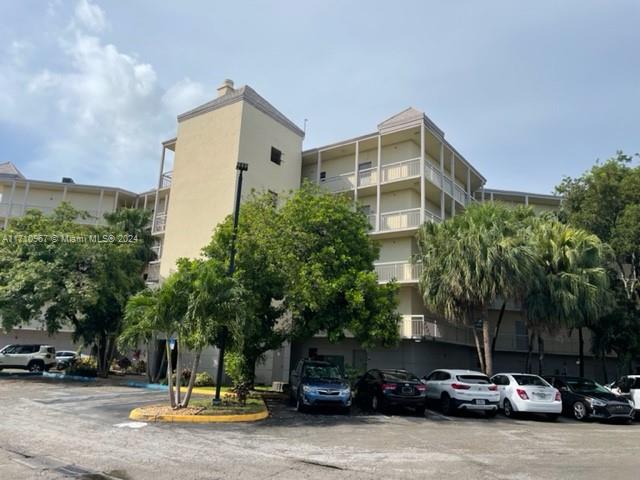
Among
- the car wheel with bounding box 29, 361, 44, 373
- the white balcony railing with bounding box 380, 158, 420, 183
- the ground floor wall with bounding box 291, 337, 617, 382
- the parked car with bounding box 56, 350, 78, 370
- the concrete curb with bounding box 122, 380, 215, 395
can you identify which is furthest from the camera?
the parked car with bounding box 56, 350, 78, 370

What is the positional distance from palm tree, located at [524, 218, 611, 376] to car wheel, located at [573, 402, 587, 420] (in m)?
4.82

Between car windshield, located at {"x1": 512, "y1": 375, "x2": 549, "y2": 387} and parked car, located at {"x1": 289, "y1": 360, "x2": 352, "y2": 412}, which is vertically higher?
car windshield, located at {"x1": 512, "y1": 375, "x2": 549, "y2": 387}

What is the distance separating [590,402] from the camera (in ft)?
56.9

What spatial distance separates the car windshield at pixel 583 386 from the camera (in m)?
18.3

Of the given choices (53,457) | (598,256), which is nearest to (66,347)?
(53,457)

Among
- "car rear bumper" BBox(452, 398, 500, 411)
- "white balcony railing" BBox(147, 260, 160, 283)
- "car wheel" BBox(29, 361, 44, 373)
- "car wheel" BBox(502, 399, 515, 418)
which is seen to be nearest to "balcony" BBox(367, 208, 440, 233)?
"car wheel" BBox(502, 399, 515, 418)

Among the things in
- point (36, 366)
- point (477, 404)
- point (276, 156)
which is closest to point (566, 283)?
point (477, 404)

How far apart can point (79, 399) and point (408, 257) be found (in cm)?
1667

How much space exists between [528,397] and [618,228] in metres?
12.5

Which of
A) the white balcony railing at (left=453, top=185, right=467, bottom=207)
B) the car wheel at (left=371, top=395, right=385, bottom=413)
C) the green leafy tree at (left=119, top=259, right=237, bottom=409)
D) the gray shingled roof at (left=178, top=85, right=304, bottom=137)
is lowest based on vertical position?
the car wheel at (left=371, top=395, right=385, bottom=413)

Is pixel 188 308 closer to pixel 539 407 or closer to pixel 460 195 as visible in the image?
pixel 539 407

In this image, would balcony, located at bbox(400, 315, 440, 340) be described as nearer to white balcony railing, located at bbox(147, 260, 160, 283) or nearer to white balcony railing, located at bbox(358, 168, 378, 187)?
white balcony railing, located at bbox(358, 168, 378, 187)

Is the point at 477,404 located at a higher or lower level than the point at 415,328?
lower

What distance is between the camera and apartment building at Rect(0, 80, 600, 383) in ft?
85.9
